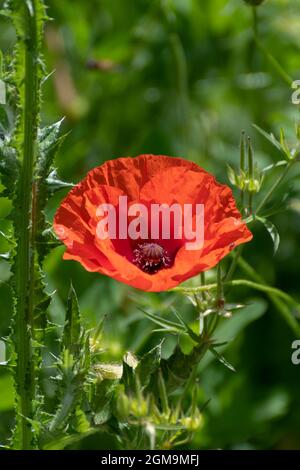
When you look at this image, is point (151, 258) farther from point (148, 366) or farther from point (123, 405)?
point (123, 405)

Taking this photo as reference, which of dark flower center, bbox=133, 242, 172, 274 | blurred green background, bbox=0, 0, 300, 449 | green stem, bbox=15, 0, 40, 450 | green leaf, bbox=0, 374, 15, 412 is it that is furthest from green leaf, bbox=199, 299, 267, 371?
green stem, bbox=15, 0, 40, 450

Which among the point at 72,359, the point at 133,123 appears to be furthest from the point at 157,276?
the point at 133,123

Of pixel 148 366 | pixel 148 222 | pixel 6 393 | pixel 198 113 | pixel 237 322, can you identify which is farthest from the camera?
pixel 198 113

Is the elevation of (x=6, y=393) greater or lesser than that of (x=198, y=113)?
lesser

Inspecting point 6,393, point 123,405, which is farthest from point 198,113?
point 123,405

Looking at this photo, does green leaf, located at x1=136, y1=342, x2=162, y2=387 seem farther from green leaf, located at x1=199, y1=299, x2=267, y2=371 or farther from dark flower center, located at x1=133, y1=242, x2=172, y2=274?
green leaf, located at x1=199, y1=299, x2=267, y2=371

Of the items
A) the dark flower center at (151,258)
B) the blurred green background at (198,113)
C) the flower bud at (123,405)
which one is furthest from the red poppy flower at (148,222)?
the blurred green background at (198,113)

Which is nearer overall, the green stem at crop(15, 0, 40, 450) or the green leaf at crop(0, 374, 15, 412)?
the green stem at crop(15, 0, 40, 450)

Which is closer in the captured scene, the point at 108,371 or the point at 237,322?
the point at 108,371
